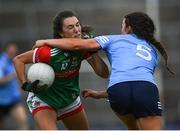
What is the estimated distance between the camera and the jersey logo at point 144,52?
23.9 ft

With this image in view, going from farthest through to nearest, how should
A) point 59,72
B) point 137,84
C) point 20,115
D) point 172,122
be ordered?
1. point 172,122
2. point 20,115
3. point 59,72
4. point 137,84

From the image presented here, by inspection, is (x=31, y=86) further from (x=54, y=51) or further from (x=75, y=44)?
(x=75, y=44)

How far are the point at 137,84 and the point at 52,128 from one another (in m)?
0.98

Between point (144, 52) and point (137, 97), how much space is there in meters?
0.44

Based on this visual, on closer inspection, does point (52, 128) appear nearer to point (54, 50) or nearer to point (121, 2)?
point (54, 50)

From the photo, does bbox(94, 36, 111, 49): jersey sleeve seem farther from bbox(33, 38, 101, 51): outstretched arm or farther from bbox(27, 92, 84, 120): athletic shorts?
bbox(27, 92, 84, 120): athletic shorts

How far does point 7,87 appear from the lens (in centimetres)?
1307

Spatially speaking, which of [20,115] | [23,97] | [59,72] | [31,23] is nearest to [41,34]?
[31,23]

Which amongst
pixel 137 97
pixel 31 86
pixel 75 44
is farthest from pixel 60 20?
pixel 137 97

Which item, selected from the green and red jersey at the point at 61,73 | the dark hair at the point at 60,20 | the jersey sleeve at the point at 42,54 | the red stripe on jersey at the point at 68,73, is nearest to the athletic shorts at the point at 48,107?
the green and red jersey at the point at 61,73

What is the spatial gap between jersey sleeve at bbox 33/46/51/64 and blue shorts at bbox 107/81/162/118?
2.34ft

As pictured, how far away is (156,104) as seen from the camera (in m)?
7.24

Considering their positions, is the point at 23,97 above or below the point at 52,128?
below

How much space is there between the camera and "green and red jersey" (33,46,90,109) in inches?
297
